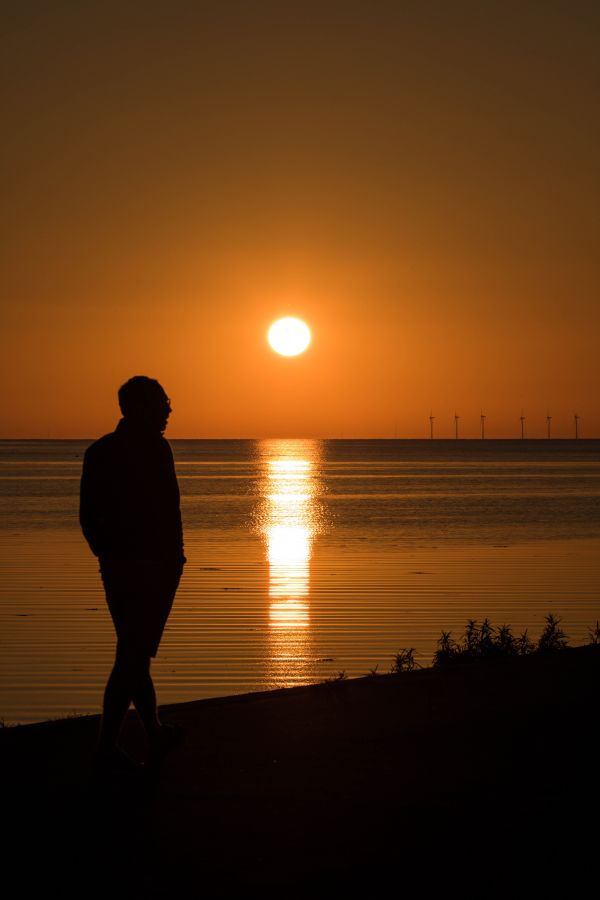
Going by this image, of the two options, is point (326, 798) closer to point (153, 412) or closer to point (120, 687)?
point (120, 687)

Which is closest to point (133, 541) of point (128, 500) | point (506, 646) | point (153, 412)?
point (128, 500)

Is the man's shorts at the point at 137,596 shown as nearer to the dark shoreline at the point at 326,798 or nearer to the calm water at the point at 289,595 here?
the dark shoreline at the point at 326,798

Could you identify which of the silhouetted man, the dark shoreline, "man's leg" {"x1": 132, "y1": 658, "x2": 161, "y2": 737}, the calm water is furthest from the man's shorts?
the calm water

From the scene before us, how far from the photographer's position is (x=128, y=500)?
6.46 metres

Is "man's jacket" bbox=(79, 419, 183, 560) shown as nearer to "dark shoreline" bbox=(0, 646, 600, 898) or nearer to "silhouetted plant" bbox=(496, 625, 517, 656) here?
"dark shoreline" bbox=(0, 646, 600, 898)

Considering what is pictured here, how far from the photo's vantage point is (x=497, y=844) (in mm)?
5145

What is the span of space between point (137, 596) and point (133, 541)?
297 millimetres

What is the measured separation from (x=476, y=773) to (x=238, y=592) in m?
15.9

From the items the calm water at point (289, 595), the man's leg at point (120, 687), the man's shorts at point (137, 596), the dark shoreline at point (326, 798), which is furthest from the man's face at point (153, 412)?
the calm water at point (289, 595)

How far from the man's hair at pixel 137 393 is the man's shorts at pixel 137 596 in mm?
872

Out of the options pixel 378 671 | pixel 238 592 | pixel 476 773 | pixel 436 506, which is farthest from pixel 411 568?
pixel 436 506

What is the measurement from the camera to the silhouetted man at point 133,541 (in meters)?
6.38

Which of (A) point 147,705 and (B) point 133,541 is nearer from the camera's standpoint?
(B) point 133,541

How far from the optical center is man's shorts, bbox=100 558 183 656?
6.37 meters
